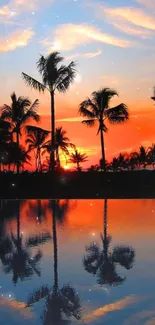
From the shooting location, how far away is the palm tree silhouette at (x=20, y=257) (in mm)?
4469

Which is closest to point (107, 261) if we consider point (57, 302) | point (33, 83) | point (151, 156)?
point (57, 302)

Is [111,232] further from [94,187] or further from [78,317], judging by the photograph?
[94,187]

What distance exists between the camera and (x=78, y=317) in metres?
3.14

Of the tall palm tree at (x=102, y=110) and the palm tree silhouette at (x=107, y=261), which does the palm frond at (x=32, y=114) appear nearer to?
the tall palm tree at (x=102, y=110)

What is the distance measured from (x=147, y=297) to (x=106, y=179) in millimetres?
16216

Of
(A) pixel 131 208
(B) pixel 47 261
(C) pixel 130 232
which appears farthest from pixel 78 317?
(A) pixel 131 208

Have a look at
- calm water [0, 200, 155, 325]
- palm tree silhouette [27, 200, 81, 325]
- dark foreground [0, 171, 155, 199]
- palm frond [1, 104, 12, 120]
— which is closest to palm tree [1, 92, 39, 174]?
palm frond [1, 104, 12, 120]

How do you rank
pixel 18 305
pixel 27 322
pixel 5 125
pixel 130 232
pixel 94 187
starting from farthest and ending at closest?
pixel 5 125, pixel 94 187, pixel 130 232, pixel 18 305, pixel 27 322

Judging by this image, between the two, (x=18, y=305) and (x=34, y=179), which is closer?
(x=18, y=305)

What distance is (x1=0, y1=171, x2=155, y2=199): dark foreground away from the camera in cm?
1796

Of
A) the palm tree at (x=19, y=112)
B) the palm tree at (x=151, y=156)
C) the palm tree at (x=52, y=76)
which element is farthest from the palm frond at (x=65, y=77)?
the palm tree at (x=151, y=156)

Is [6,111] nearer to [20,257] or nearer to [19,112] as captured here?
[19,112]

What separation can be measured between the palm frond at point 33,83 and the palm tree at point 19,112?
4208 millimetres

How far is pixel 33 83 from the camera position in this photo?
2011cm
